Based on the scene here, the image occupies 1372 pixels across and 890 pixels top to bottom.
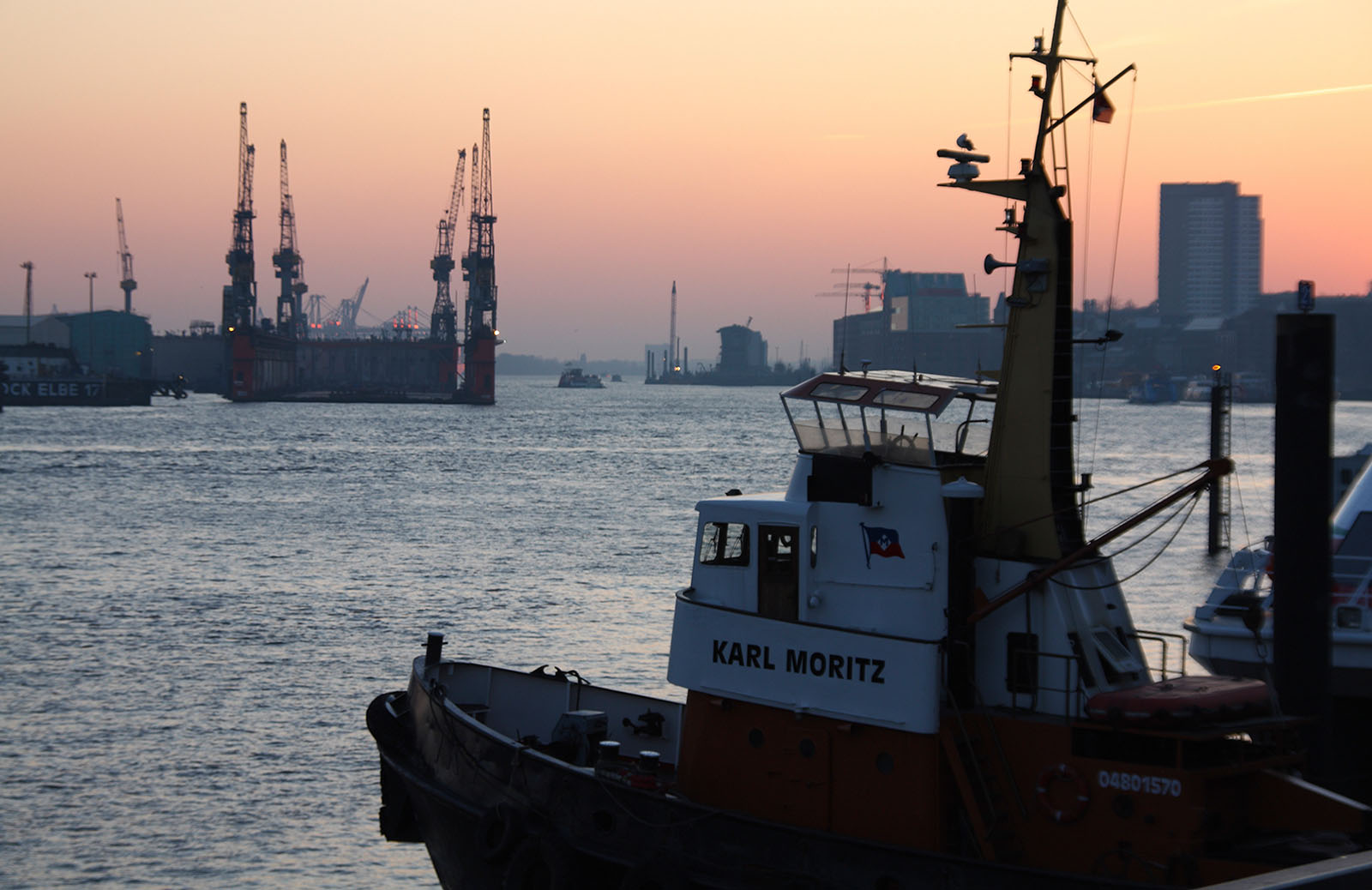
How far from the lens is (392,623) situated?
29.8m

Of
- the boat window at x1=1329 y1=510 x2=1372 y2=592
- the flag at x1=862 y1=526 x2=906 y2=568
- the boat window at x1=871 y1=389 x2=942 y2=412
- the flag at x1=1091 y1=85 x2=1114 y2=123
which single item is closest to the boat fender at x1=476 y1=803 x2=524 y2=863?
the flag at x1=862 y1=526 x2=906 y2=568

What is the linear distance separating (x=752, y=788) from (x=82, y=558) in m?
34.9

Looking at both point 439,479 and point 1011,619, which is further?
point 439,479

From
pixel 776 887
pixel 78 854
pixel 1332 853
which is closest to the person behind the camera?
pixel 1332 853

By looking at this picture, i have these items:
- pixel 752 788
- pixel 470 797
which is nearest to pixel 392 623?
pixel 470 797

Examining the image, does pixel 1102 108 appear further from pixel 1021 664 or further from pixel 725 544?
pixel 725 544

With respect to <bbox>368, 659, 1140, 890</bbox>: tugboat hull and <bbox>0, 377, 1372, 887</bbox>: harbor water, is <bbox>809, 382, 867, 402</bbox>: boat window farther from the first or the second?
<bbox>368, 659, 1140, 890</bbox>: tugboat hull

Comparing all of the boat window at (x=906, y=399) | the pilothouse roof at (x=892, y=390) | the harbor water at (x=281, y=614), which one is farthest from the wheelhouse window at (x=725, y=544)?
the harbor water at (x=281, y=614)

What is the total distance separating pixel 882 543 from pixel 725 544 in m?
1.44

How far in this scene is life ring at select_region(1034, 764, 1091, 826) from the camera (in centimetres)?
940

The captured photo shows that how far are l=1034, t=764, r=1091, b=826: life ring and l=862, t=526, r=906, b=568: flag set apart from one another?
1.96 m

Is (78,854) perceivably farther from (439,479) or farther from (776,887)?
(439,479)

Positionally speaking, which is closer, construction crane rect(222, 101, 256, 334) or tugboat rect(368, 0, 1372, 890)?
tugboat rect(368, 0, 1372, 890)

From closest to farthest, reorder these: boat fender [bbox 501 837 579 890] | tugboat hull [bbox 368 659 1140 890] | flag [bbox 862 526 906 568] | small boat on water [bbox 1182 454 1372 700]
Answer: tugboat hull [bbox 368 659 1140 890]
flag [bbox 862 526 906 568]
boat fender [bbox 501 837 579 890]
small boat on water [bbox 1182 454 1372 700]
